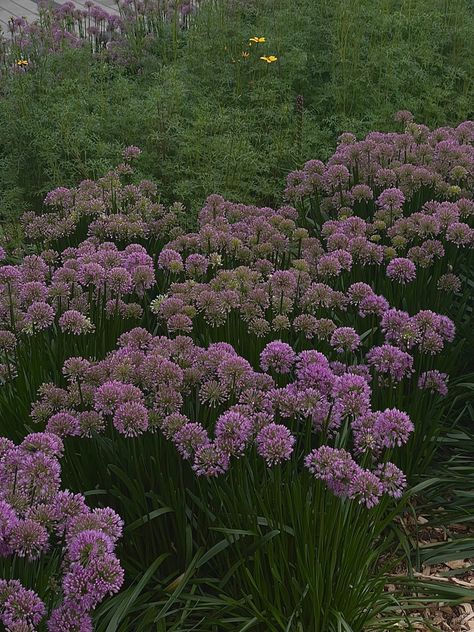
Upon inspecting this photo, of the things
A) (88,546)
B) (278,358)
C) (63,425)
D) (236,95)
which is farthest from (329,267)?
(236,95)

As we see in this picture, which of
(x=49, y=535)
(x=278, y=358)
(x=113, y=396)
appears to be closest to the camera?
(x=49, y=535)

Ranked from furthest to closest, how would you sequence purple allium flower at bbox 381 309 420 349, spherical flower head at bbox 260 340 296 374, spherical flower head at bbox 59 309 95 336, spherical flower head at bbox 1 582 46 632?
spherical flower head at bbox 59 309 95 336 → purple allium flower at bbox 381 309 420 349 → spherical flower head at bbox 260 340 296 374 → spherical flower head at bbox 1 582 46 632

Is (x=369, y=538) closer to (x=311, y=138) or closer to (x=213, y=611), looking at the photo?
(x=213, y=611)

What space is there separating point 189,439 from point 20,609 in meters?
0.66

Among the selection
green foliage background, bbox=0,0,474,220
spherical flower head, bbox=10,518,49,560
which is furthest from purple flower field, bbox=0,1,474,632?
green foliage background, bbox=0,0,474,220

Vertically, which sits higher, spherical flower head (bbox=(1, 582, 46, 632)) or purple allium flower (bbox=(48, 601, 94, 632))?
spherical flower head (bbox=(1, 582, 46, 632))

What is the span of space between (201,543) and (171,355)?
59 centimetres

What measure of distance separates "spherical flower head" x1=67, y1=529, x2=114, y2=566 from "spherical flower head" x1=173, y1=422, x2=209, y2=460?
0.47m

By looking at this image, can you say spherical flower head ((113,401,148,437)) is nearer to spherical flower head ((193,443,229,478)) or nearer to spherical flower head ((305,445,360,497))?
spherical flower head ((193,443,229,478))

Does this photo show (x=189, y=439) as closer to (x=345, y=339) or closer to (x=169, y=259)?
(x=345, y=339)

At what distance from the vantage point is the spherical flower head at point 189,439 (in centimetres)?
221

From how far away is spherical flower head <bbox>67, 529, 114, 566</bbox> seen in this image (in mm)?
1741

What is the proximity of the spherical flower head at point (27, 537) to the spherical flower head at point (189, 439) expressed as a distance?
0.50 meters

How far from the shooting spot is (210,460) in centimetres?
217
